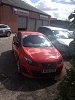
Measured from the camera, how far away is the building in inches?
1020

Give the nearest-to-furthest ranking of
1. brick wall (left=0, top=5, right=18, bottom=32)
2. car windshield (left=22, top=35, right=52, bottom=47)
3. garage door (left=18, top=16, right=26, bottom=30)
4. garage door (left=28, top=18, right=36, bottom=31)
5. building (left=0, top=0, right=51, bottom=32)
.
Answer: car windshield (left=22, top=35, right=52, bottom=47) < brick wall (left=0, top=5, right=18, bottom=32) < building (left=0, top=0, right=51, bottom=32) < garage door (left=18, top=16, right=26, bottom=30) < garage door (left=28, top=18, right=36, bottom=31)

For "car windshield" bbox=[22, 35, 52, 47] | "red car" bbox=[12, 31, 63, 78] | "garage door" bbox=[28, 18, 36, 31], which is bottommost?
"garage door" bbox=[28, 18, 36, 31]

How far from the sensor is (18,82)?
5566 mm

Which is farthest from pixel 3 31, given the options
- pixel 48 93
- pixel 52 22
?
pixel 52 22

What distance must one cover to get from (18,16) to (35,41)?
2235 cm

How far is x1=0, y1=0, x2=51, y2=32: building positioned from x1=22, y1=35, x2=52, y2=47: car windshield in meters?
19.1

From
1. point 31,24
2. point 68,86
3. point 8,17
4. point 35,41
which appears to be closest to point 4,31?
point 8,17

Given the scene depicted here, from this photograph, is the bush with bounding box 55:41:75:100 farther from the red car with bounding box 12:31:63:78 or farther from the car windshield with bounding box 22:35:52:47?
the car windshield with bounding box 22:35:52:47

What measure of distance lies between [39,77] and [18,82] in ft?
2.34

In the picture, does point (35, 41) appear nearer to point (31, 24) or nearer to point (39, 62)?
point (39, 62)

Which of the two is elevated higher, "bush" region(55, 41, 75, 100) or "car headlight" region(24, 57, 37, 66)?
"bush" region(55, 41, 75, 100)

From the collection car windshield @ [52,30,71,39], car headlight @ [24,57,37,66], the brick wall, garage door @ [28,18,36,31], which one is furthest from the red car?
garage door @ [28,18,36,31]

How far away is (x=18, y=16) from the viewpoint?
2870cm

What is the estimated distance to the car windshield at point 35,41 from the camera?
22.9ft
